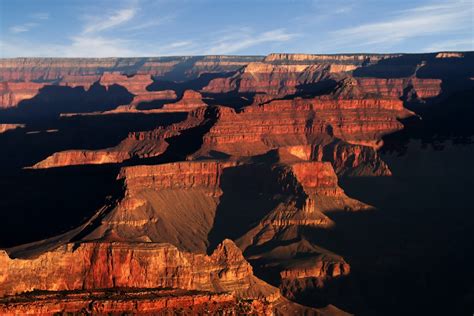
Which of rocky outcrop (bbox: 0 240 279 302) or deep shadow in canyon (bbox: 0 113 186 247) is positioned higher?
rocky outcrop (bbox: 0 240 279 302)

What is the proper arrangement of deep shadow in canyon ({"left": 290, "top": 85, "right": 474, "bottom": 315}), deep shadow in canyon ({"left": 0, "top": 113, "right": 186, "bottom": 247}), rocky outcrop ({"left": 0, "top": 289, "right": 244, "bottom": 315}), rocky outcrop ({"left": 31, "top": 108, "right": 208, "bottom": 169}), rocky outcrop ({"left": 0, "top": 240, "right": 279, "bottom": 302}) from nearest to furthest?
rocky outcrop ({"left": 0, "top": 289, "right": 244, "bottom": 315})
rocky outcrop ({"left": 0, "top": 240, "right": 279, "bottom": 302})
deep shadow in canyon ({"left": 290, "top": 85, "right": 474, "bottom": 315})
deep shadow in canyon ({"left": 0, "top": 113, "right": 186, "bottom": 247})
rocky outcrop ({"left": 31, "top": 108, "right": 208, "bottom": 169})

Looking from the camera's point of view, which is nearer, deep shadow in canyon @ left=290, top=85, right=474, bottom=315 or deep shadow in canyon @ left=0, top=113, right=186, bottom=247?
deep shadow in canyon @ left=290, top=85, right=474, bottom=315

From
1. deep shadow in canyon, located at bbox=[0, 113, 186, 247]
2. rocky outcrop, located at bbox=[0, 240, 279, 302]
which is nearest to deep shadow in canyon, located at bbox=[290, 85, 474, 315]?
deep shadow in canyon, located at bbox=[0, 113, 186, 247]

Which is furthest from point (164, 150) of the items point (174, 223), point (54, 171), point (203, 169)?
point (174, 223)

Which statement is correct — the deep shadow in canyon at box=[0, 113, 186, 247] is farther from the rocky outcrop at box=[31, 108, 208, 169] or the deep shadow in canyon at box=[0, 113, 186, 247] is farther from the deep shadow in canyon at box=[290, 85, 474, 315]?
the deep shadow in canyon at box=[290, 85, 474, 315]

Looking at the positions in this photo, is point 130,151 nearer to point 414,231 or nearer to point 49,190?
point 49,190

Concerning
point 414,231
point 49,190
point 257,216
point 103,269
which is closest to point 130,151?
point 49,190

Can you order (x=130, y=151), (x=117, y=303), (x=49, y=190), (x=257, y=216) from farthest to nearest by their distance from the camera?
1. (x=130, y=151)
2. (x=49, y=190)
3. (x=257, y=216)
4. (x=117, y=303)

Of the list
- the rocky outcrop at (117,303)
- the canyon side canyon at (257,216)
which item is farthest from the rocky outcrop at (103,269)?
the rocky outcrop at (117,303)

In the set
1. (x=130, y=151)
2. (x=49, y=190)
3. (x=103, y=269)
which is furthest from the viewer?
(x=130, y=151)
